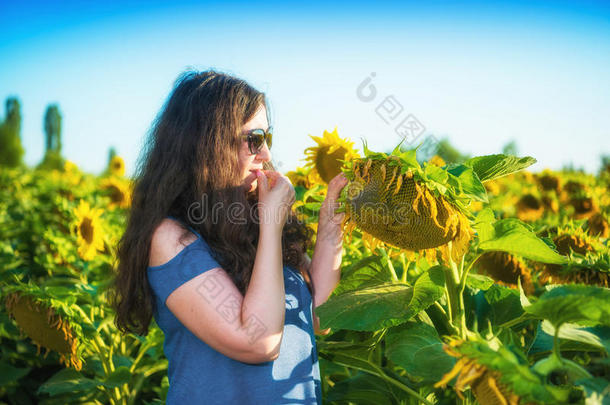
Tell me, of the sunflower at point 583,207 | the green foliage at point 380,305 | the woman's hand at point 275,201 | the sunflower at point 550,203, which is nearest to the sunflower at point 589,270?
the green foliage at point 380,305

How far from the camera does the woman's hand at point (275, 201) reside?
4.81ft

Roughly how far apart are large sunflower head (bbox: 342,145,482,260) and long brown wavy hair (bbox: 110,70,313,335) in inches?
22.6

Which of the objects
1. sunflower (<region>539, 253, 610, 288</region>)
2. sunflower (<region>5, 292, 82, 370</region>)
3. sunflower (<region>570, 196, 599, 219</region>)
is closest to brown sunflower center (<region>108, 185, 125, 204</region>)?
sunflower (<region>5, 292, 82, 370</region>)

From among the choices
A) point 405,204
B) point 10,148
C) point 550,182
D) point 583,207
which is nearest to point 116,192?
point 550,182

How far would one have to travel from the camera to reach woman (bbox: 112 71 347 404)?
1.36 metres

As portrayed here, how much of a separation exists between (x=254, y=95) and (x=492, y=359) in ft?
4.32

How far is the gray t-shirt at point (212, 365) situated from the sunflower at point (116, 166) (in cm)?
625

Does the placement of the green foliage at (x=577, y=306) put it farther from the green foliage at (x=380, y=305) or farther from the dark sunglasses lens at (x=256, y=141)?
the dark sunglasses lens at (x=256, y=141)

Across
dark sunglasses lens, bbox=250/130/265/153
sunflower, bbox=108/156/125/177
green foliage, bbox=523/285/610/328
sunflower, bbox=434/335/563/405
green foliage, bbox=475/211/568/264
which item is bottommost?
sunflower, bbox=108/156/125/177

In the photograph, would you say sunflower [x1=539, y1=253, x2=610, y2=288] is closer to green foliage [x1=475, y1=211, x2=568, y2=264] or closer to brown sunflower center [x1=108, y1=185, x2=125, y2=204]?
green foliage [x1=475, y1=211, x2=568, y2=264]

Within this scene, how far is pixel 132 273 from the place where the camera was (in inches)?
61.8

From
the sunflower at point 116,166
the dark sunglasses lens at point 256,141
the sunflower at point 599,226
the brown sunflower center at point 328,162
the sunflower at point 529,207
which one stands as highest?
the dark sunglasses lens at point 256,141

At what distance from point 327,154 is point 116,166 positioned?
5.98m

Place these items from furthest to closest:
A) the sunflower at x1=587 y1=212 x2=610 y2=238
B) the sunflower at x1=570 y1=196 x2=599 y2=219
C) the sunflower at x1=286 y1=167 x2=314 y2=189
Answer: the sunflower at x1=570 y1=196 x2=599 y2=219 < the sunflower at x1=587 y1=212 x2=610 y2=238 < the sunflower at x1=286 y1=167 x2=314 y2=189
